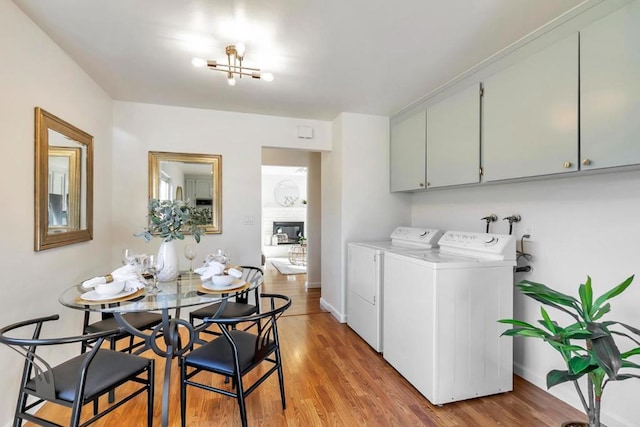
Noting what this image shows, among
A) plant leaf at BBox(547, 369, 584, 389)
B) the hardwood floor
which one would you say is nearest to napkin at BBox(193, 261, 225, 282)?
the hardwood floor

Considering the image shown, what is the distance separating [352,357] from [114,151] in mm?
3047

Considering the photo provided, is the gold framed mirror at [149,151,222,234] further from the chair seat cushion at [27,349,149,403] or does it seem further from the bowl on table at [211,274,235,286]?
the chair seat cushion at [27,349,149,403]

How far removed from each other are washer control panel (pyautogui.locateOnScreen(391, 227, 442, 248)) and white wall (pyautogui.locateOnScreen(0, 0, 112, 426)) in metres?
2.82

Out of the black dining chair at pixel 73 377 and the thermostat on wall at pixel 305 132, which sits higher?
the thermostat on wall at pixel 305 132

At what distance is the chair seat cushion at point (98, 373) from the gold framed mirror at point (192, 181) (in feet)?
5.78

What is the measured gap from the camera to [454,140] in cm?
258

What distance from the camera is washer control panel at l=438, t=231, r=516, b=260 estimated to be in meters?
2.07

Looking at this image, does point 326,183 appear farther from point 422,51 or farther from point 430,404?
point 430,404

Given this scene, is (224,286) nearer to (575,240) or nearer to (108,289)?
(108,289)

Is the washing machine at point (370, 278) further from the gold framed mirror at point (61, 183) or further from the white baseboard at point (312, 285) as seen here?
the gold framed mirror at point (61, 183)

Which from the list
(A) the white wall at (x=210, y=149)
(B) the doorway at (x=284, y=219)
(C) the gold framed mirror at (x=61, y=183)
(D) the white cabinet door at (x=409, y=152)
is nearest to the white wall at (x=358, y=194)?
(D) the white cabinet door at (x=409, y=152)

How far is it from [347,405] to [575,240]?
71.7 inches

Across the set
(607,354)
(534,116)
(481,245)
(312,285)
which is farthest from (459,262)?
(312,285)

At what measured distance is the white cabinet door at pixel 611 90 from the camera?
1.43 m
